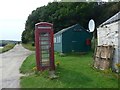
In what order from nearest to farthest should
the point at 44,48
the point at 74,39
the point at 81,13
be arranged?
the point at 44,48, the point at 74,39, the point at 81,13

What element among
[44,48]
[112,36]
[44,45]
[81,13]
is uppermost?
[81,13]

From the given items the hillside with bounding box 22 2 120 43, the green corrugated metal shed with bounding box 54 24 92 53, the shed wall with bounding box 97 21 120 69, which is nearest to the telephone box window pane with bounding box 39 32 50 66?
the shed wall with bounding box 97 21 120 69

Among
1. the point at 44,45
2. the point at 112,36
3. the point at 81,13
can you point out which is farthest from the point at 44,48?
the point at 81,13

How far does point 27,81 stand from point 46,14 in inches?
1366

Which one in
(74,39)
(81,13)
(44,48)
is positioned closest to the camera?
(44,48)

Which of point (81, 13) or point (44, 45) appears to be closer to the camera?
point (44, 45)

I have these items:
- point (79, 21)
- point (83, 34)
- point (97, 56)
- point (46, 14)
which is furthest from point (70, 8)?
point (97, 56)

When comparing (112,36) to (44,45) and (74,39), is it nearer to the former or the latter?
(44,45)

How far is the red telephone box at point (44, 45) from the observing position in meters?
14.4

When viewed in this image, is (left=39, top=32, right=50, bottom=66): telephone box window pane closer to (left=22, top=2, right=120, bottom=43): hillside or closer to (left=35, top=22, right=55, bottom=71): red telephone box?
(left=35, top=22, right=55, bottom=71): red telephone box

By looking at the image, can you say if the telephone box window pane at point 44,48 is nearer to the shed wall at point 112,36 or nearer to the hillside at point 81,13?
the shed wall at point 112,36

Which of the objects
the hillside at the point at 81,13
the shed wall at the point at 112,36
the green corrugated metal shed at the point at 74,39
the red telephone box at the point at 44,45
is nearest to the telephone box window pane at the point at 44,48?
the red telephone box at the point at 44,45

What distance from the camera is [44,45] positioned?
1469cm

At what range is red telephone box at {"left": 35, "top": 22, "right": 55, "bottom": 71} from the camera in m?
14.4
